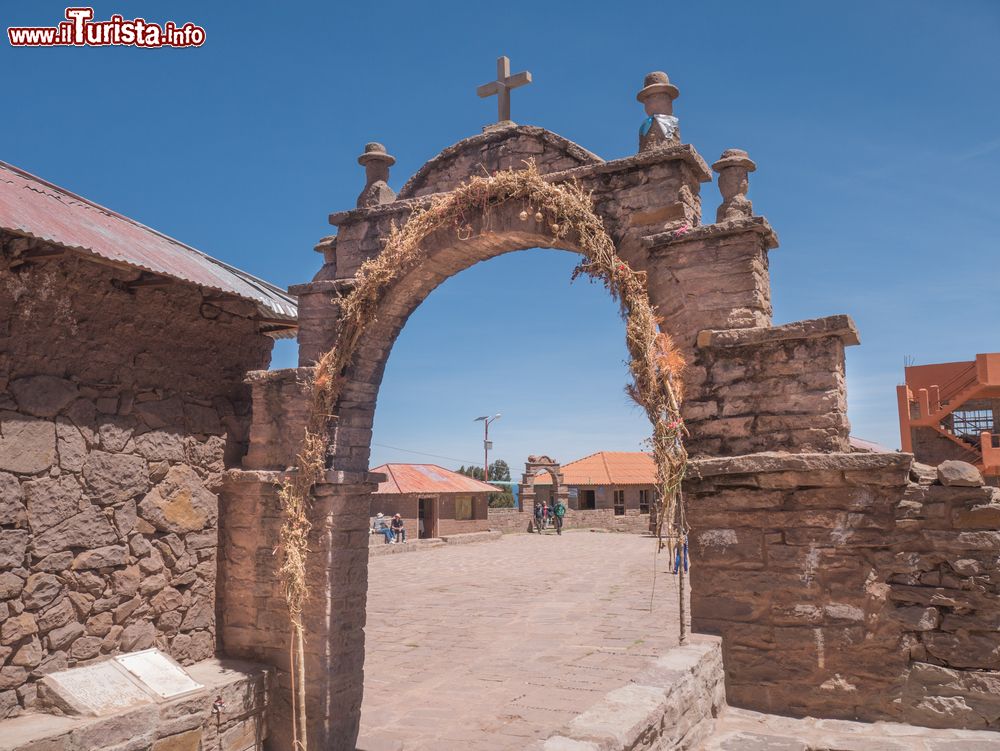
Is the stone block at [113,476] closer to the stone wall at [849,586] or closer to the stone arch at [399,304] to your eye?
the stone arch at [399,304]

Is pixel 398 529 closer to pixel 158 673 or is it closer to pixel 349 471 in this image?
pixel 349 471

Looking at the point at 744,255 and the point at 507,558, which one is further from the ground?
the point at 744,255

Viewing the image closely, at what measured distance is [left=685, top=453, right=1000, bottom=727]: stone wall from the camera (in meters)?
3.96

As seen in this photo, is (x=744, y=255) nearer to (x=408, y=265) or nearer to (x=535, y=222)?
(x=535, y=222)

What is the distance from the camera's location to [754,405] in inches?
182

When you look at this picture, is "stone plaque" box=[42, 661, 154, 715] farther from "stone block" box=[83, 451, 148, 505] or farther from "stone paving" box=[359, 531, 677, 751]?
"stone paving" box=[359, 531, 677, 751]

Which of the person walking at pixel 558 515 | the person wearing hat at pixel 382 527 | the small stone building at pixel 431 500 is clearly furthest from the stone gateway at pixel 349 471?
the person walking at pixel 558 515

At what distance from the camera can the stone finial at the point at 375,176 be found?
6660mm

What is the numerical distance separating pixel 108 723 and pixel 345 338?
10.7 ft

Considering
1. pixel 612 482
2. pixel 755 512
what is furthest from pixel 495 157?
pixel 612 482

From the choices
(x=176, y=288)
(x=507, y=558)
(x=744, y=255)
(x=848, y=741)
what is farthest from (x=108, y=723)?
(x=507, y=558)

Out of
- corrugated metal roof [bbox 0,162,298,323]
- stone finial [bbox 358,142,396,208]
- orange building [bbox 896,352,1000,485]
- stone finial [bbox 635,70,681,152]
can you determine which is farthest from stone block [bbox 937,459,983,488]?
orange building [bbox 896,352,1000,485]

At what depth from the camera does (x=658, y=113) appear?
17.8 ft

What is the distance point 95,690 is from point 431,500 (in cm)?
2150
